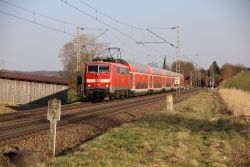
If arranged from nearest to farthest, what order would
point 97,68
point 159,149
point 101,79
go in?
point 159,149 → point 101,79 → point 97,68

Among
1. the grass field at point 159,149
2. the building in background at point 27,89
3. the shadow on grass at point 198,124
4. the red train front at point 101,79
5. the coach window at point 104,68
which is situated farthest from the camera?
the building in background at point 27,89

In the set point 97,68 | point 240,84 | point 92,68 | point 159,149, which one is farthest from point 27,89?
point 240,84

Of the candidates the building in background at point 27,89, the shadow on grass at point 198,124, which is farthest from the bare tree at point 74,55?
the shadow on grass at point 198,124

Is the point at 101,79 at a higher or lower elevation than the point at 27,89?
higher

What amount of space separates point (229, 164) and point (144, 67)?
3899 centimetres

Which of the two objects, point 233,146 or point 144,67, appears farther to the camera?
point 144,67

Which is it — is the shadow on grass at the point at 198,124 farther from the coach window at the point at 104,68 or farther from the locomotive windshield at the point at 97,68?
the locomotive windshield at the point at 97,68

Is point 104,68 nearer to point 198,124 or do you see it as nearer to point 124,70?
point 124,70

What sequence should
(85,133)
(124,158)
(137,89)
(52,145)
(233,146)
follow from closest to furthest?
(124,158)
(52,145)
(233,146)
(85,133)
(137,89)

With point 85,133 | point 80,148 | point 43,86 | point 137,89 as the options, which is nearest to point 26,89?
point 43,86

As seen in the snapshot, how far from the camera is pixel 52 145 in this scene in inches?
422

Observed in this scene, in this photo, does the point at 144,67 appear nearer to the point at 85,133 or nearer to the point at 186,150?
the point at 85,133

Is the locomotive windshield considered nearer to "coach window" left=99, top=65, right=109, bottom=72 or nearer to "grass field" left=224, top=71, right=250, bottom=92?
"coach window" left=99, top=65, right=109, bottom=72

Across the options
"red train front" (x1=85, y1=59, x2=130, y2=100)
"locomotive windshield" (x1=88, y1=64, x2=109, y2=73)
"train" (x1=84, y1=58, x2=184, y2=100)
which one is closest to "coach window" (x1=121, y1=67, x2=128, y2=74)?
"train" (x1=84, y1=58, x2=184, y2=100)
